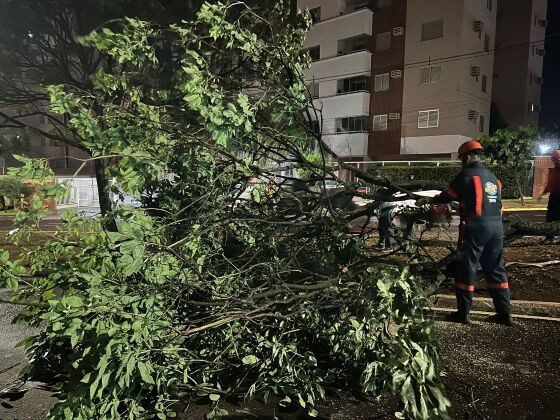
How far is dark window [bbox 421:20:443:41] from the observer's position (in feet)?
95.3

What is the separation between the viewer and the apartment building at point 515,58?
3500cm

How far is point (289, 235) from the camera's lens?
4.26 meters

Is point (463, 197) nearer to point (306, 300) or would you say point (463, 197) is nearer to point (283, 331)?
point (306, 300)

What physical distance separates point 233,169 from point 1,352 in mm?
2972

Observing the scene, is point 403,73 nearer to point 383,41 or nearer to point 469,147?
Result: point 383,41

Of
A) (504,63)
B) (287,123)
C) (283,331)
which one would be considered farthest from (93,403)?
(504,63)

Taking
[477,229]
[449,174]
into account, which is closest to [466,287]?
A: [477,229]

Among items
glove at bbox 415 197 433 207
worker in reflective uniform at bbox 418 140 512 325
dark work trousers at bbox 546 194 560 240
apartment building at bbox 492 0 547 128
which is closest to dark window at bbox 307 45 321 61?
apartment building at bbox 492 0 547 128

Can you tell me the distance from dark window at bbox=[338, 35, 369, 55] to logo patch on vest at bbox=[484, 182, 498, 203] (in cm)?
3090

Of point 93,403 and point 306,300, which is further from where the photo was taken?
point 306,300

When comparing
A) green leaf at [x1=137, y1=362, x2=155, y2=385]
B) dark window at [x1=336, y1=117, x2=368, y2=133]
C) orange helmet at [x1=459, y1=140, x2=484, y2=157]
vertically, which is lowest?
green leaf at [x1=137, y1=362, x2=155, y2=385]

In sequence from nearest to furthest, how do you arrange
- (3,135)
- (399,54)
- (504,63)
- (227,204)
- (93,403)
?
(93,403)
(227,204)
(3,135)
(399,54)
(504,63)

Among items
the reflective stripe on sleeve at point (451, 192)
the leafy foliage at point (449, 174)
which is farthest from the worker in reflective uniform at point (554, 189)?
the leafy foliage at point (449, 174)

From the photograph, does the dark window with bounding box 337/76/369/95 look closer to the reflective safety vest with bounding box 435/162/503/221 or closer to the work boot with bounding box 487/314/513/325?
the reflective safety vest with bounding box 435/162/503/221
